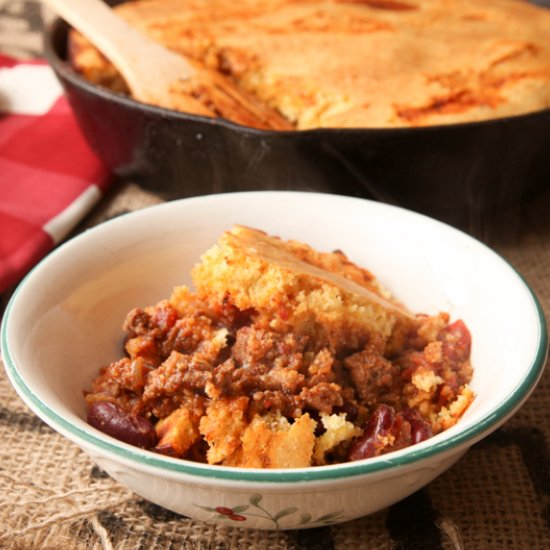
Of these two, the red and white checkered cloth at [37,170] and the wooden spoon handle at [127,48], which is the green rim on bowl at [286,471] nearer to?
the red and white checkered cloth at [37,170]

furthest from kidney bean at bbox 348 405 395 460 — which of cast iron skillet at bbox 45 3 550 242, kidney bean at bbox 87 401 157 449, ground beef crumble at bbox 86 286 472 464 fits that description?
cast iron skillet at bbox 45 3 550 242

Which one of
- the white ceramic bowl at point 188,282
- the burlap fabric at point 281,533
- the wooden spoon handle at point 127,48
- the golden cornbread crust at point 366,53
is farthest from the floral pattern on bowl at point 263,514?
the wooden spoon handle at point 127,48

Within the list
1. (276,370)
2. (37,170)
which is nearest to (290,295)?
(276,370)

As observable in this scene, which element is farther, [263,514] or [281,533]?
[281,533]

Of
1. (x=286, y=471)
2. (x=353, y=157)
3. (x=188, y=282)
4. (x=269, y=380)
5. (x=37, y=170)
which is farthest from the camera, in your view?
(x=37, y=170)

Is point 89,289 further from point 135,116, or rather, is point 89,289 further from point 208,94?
point 208,94

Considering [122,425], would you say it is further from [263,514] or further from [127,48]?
[127,48]

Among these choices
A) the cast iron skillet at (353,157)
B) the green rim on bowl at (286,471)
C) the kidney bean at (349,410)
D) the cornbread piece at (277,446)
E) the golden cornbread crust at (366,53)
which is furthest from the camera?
the golden cornbread crust at (366,53)
